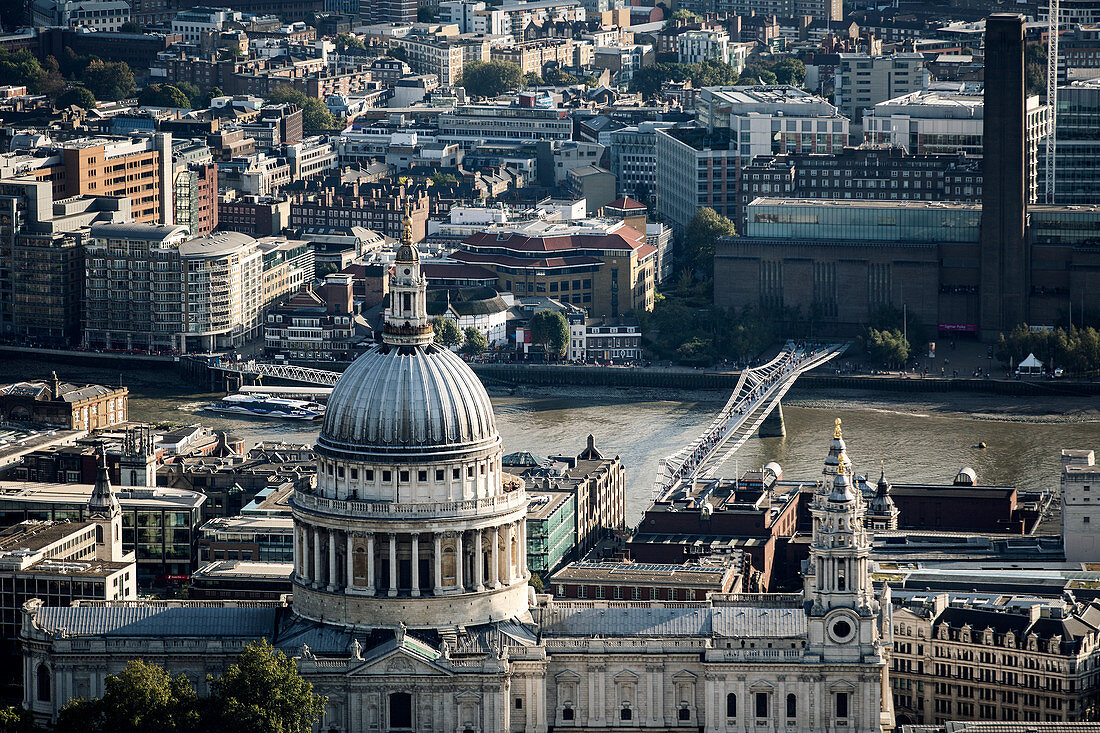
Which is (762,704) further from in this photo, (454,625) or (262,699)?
(262,699)

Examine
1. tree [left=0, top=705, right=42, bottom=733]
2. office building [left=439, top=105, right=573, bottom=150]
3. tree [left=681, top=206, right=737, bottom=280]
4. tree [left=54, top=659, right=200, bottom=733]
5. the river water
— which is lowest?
the river water

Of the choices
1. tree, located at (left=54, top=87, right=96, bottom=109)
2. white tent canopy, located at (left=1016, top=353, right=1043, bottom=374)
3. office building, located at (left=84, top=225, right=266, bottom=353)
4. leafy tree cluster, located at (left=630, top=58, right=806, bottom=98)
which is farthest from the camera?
leafy tree cluster, located at (left=630, top=58, right=806, bottom=98)

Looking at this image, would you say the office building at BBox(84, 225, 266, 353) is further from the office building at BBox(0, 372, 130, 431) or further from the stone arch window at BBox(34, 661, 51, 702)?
the stone arch window at BBox(34, 661, 51, 702)

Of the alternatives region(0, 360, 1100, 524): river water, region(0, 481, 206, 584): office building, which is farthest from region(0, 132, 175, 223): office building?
region(0, 481, 206, 584): office building

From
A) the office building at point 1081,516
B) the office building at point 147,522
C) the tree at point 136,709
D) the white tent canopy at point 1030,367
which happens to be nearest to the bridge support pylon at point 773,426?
the white tent canopy at point 1030,367

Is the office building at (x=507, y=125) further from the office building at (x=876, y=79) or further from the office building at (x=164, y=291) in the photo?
the office building at (x=164, y=291)

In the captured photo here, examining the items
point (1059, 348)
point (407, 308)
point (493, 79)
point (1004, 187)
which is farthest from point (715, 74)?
point (407, 308)

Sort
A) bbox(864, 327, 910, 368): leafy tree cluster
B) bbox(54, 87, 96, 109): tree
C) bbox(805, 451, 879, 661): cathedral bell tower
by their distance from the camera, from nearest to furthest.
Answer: bbox(805, 451, 879, 661): cathedral bell tower
bbox(864, 327, 910, 368): leafy tree cluster
bbox(54, 87, 96, 109): tree

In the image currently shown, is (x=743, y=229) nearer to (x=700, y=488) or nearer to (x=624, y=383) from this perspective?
(x=624, y=383)
